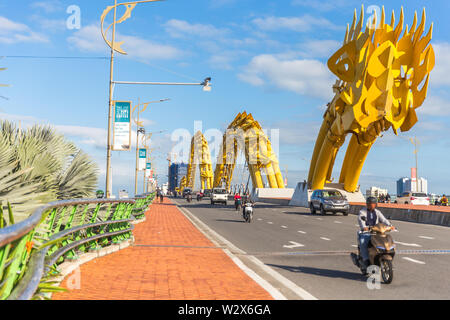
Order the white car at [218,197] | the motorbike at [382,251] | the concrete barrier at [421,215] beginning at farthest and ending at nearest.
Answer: the white car at [218,197], the concrete barrier at [421,215], the motorbike at [382,251]

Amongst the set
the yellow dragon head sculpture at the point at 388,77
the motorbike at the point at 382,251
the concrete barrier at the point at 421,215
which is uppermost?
the yellow dragon head sculpture at the point at 388,77

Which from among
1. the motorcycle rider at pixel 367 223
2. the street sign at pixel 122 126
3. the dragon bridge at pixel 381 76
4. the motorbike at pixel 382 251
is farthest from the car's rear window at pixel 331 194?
the motorbike at pixel 382 251

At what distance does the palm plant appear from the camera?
5182mm

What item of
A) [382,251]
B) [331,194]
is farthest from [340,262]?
[331,194]

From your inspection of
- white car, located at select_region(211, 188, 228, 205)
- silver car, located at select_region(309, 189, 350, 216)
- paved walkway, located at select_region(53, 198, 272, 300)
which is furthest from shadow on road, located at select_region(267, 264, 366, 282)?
white car, located at select_region(211, 188, 228, 205)

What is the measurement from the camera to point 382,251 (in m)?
8.27

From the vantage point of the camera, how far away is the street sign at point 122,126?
19.9m

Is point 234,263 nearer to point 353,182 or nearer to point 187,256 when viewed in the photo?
point 187,256

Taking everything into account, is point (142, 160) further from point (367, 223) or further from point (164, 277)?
point (164, 277)

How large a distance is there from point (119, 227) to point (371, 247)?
21.5 feet

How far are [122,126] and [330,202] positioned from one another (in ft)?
56.1

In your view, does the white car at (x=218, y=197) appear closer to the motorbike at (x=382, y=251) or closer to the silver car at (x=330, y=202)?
the silver car at (x=330, y=202)

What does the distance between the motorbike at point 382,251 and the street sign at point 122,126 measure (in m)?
12.9
